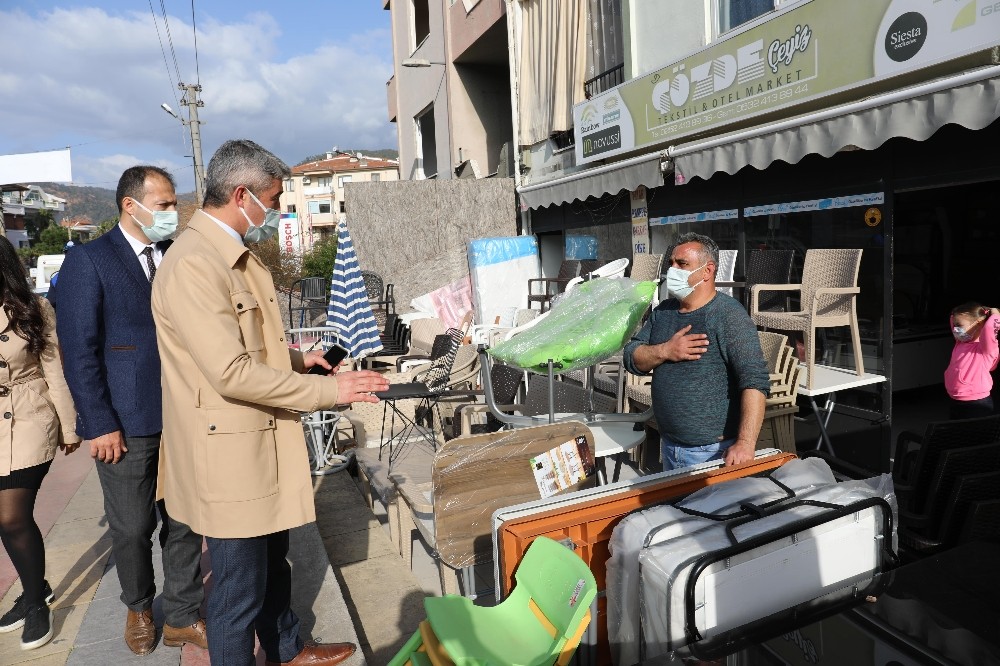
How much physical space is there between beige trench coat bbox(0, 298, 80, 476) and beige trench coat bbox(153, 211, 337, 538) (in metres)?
1.10

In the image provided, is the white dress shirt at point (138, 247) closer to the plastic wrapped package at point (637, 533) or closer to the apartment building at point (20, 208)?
the plastic wrapped package at point (637, 533)

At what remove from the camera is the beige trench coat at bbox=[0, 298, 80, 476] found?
116 inches

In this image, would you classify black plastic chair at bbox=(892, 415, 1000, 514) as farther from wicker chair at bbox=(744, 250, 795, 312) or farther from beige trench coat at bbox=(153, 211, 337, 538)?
wicker chair at bbox=(744, 250, 795, 312)

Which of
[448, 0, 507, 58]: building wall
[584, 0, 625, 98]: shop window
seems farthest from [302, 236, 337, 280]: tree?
[584, 0, 625, 98]: shop window

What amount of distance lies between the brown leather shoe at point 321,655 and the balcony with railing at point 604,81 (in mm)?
8330

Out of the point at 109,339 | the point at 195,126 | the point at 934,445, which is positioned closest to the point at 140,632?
the point at 109,339

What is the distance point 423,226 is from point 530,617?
1070 centimetres

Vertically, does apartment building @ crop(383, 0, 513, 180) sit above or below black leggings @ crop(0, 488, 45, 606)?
above

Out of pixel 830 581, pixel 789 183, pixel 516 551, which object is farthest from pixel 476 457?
pixel 789 183

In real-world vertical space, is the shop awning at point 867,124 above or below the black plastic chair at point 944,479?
above

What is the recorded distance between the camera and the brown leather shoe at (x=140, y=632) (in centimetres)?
303

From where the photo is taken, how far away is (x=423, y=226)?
40.1 ft

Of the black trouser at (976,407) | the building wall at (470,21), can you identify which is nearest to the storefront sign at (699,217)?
the black trouser at (976,407)

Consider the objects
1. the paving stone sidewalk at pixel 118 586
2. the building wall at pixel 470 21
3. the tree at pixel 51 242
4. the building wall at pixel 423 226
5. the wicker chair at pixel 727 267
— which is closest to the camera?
the paving stone sidewalk at pixel 118 586
